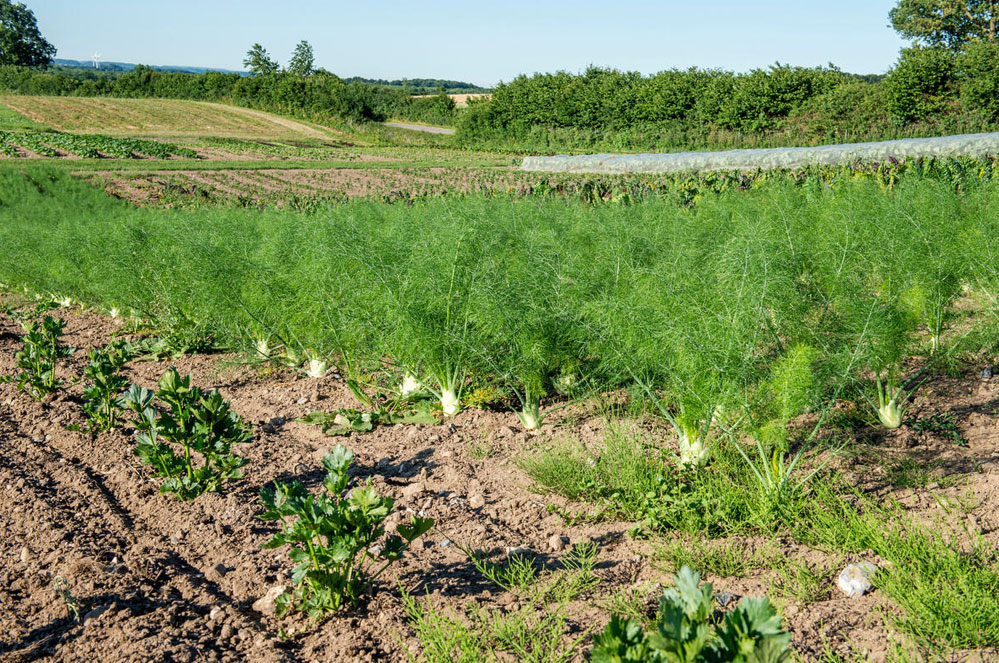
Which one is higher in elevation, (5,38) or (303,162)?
(5,38)

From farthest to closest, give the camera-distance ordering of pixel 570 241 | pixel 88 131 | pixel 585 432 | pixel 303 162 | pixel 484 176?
pixel 88 131 < pixel 303 162 < pixel 484 176 < pixel 570 241 < pixel 585 432

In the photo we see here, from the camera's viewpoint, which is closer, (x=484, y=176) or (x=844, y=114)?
(x=484, y=176)


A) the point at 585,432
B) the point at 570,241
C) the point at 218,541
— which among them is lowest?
the point at 218,541

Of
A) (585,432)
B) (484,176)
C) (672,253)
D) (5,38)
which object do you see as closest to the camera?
(585,432)

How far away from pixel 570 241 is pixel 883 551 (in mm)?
3491

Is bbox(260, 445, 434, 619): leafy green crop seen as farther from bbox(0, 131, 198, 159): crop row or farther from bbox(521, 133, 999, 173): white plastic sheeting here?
bbox(0, 131, 198, 159): crop row

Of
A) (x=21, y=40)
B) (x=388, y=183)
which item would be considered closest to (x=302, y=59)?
(x=21, y=40)

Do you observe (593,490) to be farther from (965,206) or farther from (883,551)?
(965,206)

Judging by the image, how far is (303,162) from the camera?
26.3 meters

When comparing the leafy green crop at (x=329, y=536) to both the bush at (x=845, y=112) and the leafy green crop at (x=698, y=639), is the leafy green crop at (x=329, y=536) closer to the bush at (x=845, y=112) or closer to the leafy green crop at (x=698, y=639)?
the leafy green crop at (x=698, y=639)

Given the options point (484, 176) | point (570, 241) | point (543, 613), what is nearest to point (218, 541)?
point (543, 613)

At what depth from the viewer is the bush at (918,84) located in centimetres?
2223

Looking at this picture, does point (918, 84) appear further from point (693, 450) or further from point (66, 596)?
point (66, 596)

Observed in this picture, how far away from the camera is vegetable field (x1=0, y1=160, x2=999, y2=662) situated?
7.67 feet
